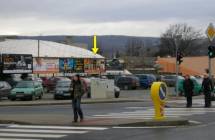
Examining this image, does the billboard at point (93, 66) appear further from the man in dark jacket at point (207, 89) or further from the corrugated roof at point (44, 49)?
the man in dark jacket at point (207, 89)

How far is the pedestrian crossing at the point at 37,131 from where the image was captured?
16141mm

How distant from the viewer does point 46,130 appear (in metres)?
17.7

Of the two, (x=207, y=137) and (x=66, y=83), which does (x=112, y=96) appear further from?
(x=207, y=137)

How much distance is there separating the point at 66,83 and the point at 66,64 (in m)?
32.1

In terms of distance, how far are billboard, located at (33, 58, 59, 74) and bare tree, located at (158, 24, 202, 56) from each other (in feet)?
222

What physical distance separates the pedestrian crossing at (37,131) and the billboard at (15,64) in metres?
38.3

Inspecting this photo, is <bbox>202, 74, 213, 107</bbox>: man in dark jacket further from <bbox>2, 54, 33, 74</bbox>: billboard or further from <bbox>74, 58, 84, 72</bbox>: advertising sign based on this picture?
<bbox>74, 58, 84, 72</bbox>: advertising sign

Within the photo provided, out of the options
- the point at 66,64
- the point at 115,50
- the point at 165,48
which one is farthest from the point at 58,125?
the point at 115,50

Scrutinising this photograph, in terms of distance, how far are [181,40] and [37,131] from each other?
127 metres

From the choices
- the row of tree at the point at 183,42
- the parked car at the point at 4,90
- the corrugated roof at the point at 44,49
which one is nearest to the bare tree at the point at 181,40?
the row of tree at the point at 183,42

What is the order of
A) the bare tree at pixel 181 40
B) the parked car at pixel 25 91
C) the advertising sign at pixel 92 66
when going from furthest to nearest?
the bare tree at pixel 181 40 → the advertising sign at pixel 92 66 → the parked car at pixel 25 91

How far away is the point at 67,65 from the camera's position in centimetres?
7544

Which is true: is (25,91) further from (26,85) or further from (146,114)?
(146,114)

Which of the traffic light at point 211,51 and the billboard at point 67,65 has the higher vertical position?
the traffic light at point 211,51
